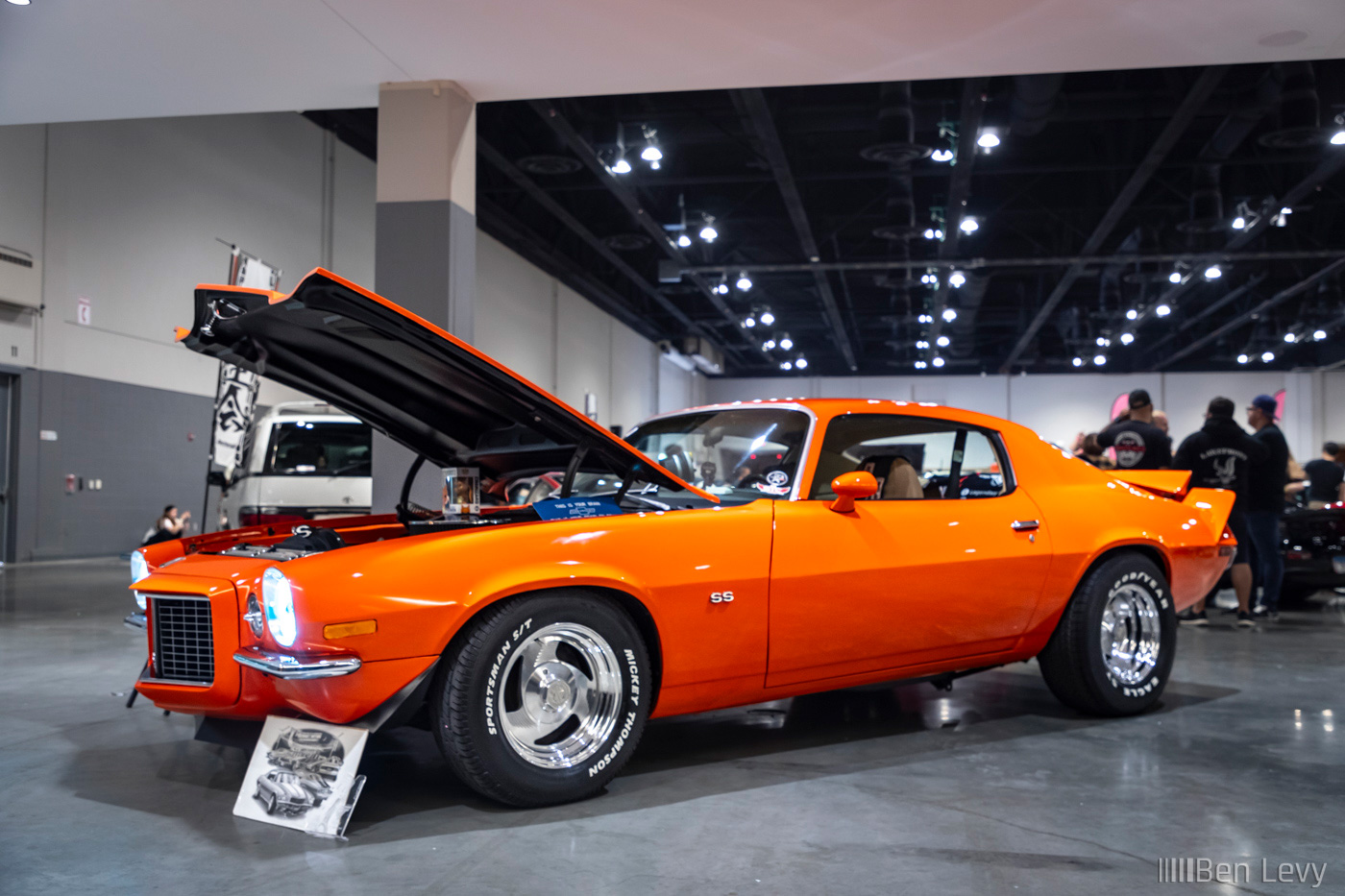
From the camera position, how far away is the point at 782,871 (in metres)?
2.45

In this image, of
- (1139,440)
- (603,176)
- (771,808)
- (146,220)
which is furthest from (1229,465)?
(146,220)

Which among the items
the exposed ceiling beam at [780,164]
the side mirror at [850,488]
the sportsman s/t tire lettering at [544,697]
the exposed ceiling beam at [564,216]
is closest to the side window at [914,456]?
the side mirror at [850,488]

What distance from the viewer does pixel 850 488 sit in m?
3.38

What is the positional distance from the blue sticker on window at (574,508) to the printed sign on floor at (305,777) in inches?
34.3

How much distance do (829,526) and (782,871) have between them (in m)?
1.26

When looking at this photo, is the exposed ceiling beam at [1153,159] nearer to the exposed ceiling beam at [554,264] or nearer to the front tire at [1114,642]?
the front tire at [1114,642]

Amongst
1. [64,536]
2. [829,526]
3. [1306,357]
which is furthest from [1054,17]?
[1306,357]

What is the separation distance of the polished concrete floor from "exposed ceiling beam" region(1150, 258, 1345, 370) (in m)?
17.1

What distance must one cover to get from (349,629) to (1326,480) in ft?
32.2

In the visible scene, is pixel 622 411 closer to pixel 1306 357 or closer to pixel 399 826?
pixel 1306 357

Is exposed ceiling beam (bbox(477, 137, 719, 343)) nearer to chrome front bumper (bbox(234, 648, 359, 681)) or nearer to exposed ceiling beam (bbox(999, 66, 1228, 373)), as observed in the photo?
exposed ceiling beam (bbox(999, 66, 1228, 373))

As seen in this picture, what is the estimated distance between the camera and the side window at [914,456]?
3814 millimetres

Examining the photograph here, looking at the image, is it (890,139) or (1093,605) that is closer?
(1093,605)

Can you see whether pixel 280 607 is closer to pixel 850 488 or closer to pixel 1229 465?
pixel 850 488
